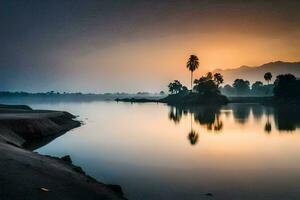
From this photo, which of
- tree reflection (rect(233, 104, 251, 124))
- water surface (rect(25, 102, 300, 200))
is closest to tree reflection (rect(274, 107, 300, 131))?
tree reflection (rect(233, 104, 251, 124))

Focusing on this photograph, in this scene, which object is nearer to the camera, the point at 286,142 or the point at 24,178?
the point at 24,178

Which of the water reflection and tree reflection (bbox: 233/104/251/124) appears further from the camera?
tree reflection (bbox: 233/104/251/124)

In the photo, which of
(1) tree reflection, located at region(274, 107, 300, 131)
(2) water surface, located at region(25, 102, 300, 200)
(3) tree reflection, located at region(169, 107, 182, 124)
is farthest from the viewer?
(3) tree reflection, located at region(169, 107, 182, 124)

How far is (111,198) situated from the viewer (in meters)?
19.6

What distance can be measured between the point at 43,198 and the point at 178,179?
1320cm

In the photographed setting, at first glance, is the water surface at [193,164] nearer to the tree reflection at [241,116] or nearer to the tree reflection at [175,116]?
the tree reflection at [241,116]

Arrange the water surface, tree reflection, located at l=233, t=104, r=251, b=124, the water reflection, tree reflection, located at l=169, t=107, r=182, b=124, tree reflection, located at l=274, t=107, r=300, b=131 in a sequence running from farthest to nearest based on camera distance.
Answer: tree reflection, located at l=169, t=107, r=182, b=124
tree reflection, located at l=233, t=104, r=251, b=124
tree reflection, located at l=274, t=107, r=300, b=131
the water reflection
the water surface

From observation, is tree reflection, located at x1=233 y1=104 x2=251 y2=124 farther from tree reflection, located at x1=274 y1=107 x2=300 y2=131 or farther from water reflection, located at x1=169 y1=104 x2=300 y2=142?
tree reflection, located at x1=274 y1=107 x2=300 y2=131

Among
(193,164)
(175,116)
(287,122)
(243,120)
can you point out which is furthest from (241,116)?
(193,164)

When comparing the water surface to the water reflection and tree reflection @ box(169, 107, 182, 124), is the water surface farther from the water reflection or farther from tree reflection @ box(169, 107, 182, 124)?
tree reflection @ box(169, 107, 182, 124)

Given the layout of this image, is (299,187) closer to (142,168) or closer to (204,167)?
(204,167)

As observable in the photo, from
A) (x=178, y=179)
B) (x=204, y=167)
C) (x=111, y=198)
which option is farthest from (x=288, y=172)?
(x=111, y=198)

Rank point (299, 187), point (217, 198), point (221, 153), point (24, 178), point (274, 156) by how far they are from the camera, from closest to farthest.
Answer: point (24, 178)
point (217, 198)
point (299, 187)
point (274, 156)
point (221, 153)

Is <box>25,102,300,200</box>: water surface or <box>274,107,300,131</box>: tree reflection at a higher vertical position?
<box>274,107,300,131</box>: tree reflection
